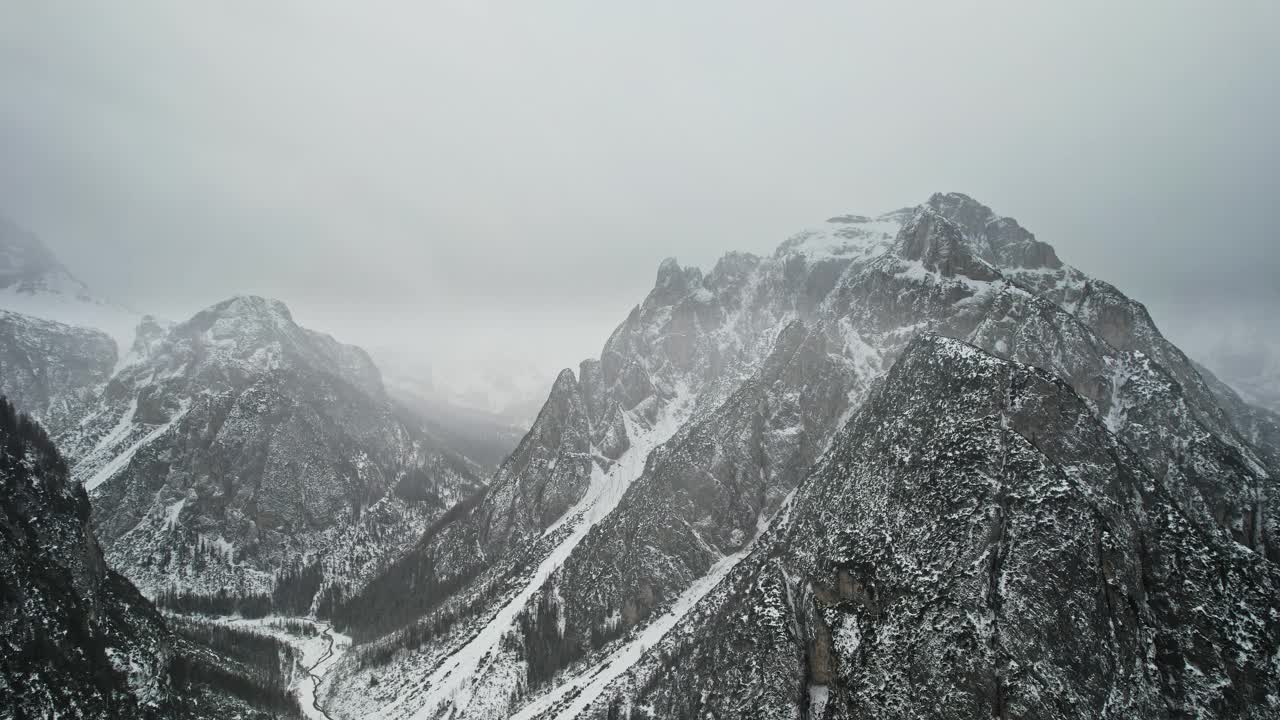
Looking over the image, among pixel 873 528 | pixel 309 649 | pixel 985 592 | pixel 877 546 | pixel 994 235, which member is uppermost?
pixel 994 235

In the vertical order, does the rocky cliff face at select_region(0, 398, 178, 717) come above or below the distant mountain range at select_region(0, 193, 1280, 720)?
below

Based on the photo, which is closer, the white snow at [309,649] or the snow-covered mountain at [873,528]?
the snow-covered mountain at [873,528]

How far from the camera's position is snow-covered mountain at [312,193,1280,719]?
59.4 m

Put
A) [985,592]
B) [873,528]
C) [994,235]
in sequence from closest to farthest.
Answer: [985,592] → [873,528] → [994,235]

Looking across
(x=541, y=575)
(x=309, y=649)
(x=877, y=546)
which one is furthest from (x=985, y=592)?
(x=309, y=649)

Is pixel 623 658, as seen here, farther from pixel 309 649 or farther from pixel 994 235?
pixel 994 235

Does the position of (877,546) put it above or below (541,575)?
above

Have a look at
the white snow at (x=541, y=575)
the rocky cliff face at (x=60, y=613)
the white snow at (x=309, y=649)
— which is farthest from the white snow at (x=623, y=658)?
the rocky cliff face at (x=60, y=613)

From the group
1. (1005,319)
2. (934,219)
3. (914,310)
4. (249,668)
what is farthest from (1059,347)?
(249,668)

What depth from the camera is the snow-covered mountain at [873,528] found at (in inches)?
2340

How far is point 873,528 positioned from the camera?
76.1m

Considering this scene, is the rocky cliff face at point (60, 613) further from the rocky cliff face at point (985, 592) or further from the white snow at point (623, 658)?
the rocky cliff face at point (985, 592)

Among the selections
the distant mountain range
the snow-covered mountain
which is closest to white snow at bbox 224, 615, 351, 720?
the distant mountain range

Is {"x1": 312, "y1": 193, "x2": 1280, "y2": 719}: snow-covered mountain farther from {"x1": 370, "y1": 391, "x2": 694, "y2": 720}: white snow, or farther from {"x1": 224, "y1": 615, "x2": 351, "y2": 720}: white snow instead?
{"x1": 224, "y1": 615, "x2": 351, "y2": 720}: white snow
